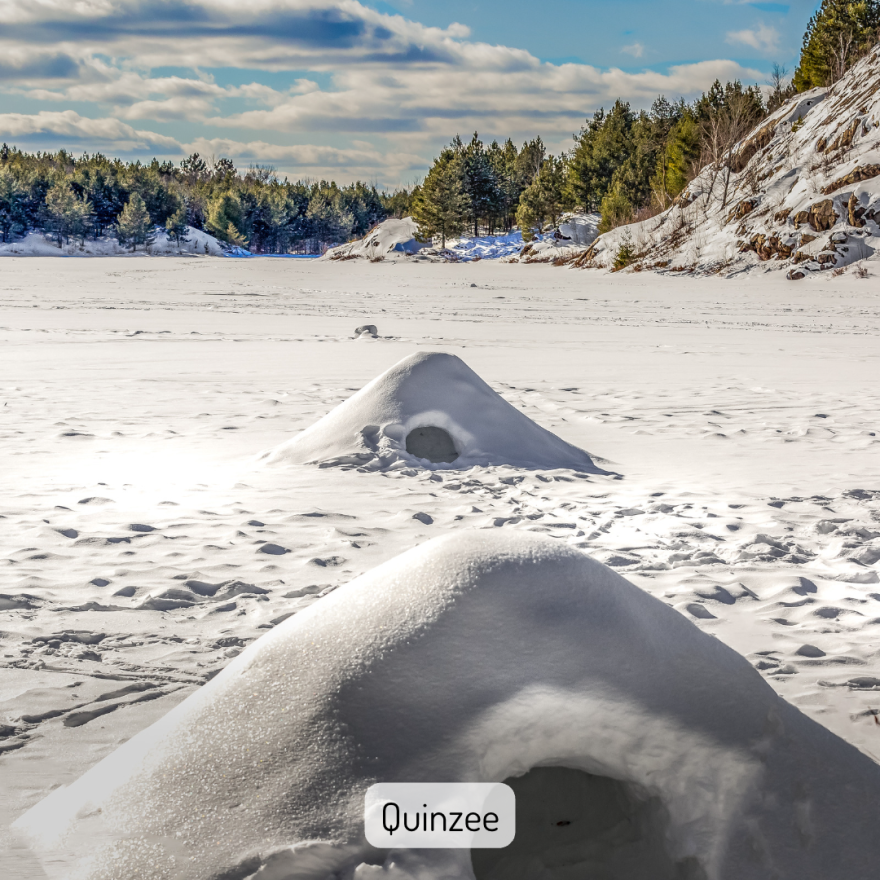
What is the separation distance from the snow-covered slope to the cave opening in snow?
29482 mm

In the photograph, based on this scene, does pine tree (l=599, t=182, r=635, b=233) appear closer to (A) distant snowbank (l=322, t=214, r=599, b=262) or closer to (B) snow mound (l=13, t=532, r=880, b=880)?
(A) distant snowbank (l=322, t=214, r=599, b=262)

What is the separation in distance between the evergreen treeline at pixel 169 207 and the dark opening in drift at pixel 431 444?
81461mm

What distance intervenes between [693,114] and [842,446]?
4904 centimetres

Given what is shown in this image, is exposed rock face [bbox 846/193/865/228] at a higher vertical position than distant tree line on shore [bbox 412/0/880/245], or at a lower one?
lower

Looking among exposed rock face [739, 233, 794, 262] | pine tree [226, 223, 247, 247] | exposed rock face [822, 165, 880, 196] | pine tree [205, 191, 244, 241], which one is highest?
pine tree [205, 191, 244, 241]

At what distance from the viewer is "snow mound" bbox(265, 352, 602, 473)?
6758 mm

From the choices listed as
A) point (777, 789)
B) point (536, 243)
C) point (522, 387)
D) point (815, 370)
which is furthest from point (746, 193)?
point (777, 789)

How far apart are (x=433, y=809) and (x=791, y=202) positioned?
35438 millimetres

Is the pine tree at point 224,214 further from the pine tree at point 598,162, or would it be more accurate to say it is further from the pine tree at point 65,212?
the pine tree at point 598,162

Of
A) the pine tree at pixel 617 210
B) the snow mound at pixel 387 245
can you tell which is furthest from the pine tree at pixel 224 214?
the pine tree at pixel 617 210

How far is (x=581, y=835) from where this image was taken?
7.51 ft

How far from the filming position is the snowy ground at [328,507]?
341 cm

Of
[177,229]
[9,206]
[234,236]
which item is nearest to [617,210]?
[177,229]

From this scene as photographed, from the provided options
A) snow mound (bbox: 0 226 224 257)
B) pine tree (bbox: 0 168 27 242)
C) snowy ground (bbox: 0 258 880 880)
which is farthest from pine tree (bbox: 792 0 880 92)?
pine tree (bbox: 0 168 27 242)
